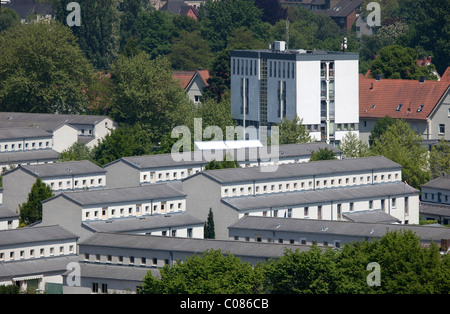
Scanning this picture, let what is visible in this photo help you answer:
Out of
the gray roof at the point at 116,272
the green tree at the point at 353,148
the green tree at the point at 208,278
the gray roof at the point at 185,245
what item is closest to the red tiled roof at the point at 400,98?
the green tree at the point at 353,148

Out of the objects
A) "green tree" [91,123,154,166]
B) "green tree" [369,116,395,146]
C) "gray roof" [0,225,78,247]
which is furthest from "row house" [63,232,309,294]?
"green tree" [369,116,395,146]

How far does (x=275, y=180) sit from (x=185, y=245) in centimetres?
2385

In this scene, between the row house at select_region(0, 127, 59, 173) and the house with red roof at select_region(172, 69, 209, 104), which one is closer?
the row house at select_region(0, 127, 59, 173)

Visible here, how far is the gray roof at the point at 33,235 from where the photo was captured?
9288 cm

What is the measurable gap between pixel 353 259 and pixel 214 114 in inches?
2560

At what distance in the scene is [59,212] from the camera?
98.9 metres

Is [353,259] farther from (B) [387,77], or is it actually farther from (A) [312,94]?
(B) [387,77]

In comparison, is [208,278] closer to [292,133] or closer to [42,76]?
[292,133]

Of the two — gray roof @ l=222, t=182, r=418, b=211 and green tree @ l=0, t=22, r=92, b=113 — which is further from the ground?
green tree @ l=0, t=22, r=92, b=113

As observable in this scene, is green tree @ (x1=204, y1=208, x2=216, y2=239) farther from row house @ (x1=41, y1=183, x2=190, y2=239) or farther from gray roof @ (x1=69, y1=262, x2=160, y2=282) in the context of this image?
gray roof @ (x1=69, y1=262, x2=160, y2=282)

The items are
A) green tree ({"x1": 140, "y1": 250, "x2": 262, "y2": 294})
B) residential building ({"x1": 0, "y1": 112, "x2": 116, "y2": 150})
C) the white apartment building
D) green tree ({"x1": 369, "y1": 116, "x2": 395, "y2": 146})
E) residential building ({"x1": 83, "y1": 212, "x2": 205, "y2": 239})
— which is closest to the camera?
green tree ({"x1": 140, "y1": 250, "x2": 262, "y2": 294})

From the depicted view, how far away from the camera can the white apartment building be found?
457 ft
